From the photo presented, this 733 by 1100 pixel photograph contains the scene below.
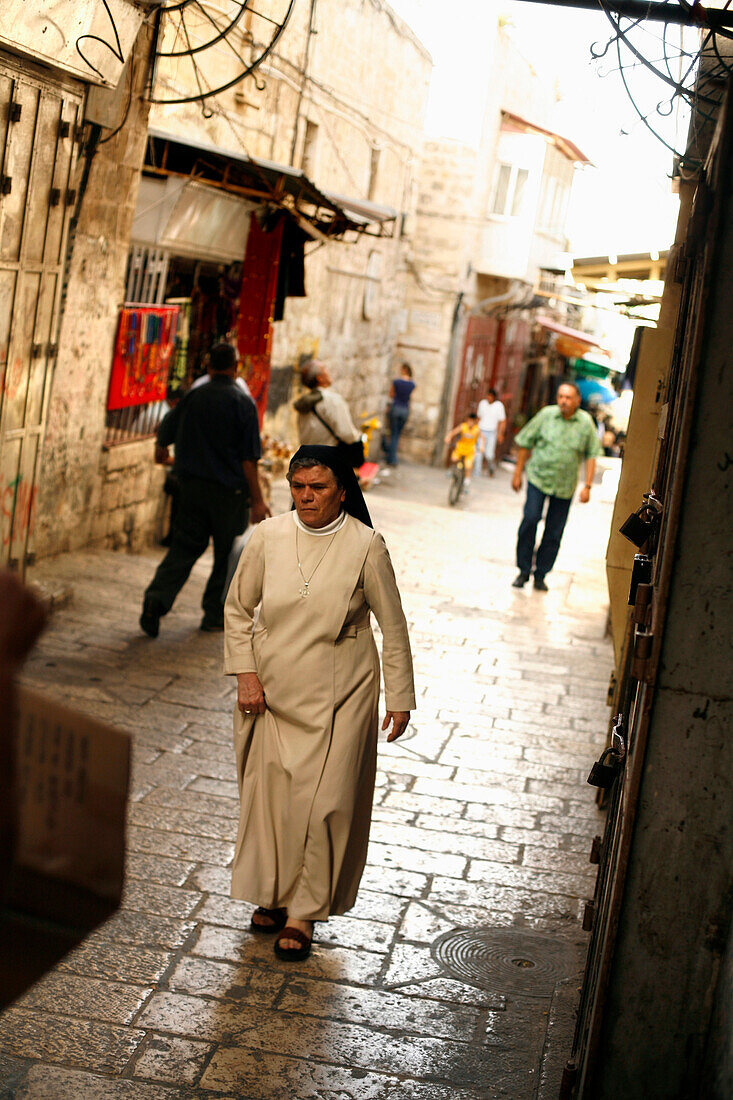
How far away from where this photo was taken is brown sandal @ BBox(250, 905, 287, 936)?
14.9ft

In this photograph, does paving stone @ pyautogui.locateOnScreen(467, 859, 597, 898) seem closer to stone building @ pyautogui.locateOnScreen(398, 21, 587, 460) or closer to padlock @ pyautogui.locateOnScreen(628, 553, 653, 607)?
padlock @ pyautogui.locateOnScreen(628, 553, 653, 607)

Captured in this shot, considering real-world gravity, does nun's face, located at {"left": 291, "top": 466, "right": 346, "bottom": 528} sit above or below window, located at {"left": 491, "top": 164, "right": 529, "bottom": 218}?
below

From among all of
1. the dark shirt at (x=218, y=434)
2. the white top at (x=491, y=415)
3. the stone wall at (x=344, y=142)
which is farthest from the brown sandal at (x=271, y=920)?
the white top at (x=491, y=415)

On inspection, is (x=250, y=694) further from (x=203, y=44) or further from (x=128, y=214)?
(x=203, y=44)

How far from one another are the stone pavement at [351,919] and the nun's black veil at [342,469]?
1.34 m

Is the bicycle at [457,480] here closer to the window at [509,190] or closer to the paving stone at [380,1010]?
the window at [509,190]

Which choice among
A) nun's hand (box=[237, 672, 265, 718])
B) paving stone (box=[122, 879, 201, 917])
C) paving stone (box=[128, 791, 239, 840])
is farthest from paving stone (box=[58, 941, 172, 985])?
paving stone (box=[128, 791, 239, 840])

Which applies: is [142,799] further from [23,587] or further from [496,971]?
[23,587]

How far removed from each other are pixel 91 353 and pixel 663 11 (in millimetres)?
5794

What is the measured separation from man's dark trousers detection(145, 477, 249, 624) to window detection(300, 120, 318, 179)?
10335 mm

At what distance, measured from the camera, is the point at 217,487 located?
826 centimetres

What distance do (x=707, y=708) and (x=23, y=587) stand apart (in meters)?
1.74

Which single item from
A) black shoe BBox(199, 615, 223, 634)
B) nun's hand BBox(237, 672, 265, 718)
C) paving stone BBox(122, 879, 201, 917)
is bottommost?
paving stone BBox(122, 879, 201, 917)

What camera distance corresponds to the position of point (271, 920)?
4562 mm
